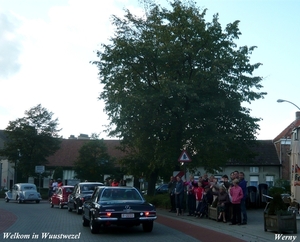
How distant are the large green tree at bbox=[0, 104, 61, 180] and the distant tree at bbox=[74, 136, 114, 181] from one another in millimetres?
4589

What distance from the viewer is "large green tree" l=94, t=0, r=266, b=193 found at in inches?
1185

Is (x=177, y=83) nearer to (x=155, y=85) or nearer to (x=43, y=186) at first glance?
(x=155, y=85)

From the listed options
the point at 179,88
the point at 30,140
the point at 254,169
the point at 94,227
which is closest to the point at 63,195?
the point at 179,88

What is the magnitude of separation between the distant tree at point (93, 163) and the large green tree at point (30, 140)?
15.1ft

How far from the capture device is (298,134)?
74.8 feet

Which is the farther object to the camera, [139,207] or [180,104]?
[180,104]

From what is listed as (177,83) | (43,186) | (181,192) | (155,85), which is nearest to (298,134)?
(181,192)

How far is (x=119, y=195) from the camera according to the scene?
1728 centimetres

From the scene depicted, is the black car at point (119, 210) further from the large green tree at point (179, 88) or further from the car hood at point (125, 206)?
the large green tree at point (179, 88)

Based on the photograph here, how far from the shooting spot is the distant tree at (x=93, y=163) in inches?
2234

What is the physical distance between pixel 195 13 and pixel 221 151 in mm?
8611

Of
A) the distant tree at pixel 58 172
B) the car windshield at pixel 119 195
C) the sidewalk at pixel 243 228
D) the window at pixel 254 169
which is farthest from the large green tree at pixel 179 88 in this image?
the distant tree at pixel 58 172

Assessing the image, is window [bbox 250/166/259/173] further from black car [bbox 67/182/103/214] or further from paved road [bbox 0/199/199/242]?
paved road [bbox 0/199/199/242]

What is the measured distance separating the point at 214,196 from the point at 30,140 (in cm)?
3983
